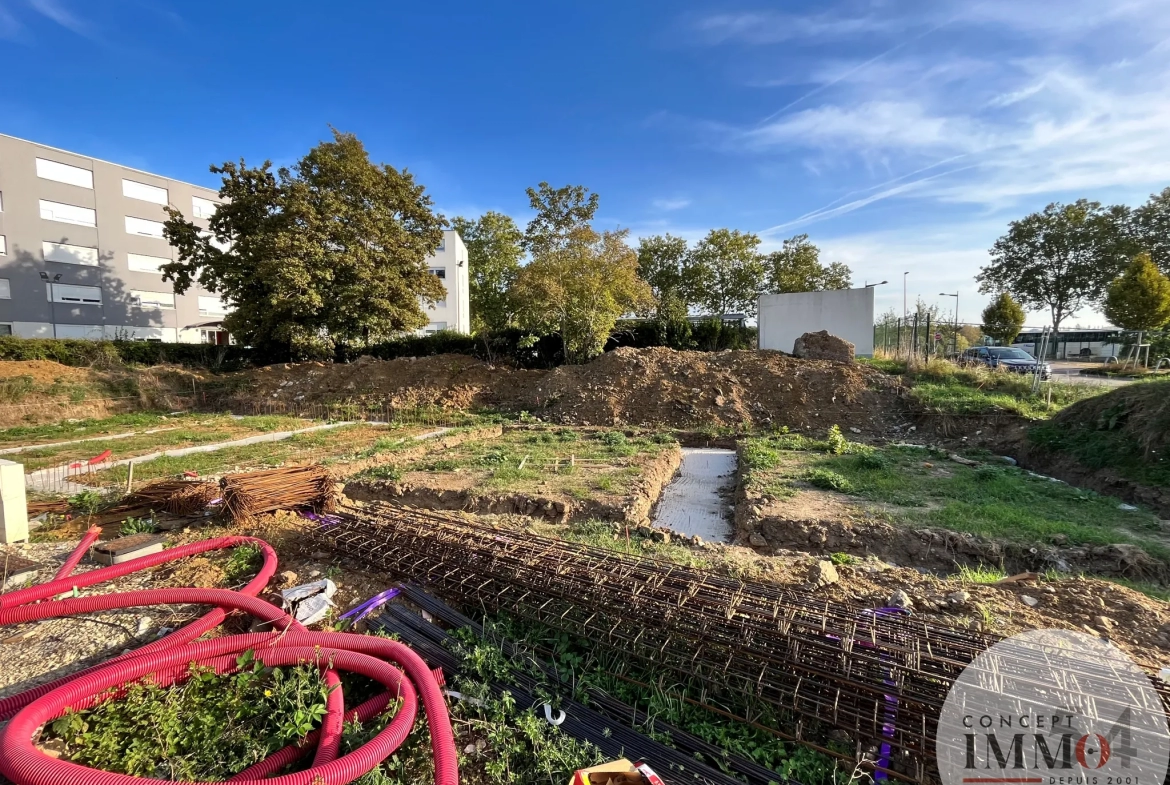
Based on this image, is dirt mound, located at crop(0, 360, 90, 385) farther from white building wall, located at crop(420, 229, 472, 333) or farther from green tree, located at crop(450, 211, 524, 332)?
white building wall, located at crop(420, 229, 472, 333)

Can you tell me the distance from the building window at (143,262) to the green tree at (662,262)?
96.9ft

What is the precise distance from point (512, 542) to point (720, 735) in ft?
7.24

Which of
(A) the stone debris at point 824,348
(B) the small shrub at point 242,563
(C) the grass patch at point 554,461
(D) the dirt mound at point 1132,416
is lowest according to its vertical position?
(C) the grass patch at point 554,461

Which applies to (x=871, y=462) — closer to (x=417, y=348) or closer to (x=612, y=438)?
(x=612, y=438)

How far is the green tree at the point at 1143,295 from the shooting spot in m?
19.4

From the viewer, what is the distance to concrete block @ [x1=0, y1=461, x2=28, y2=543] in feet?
14.9

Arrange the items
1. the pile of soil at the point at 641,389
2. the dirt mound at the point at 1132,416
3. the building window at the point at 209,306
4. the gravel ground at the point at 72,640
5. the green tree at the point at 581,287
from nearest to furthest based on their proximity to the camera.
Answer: the gravel ground at the point at 72,640 < the dirt mound at the point at 1132,416 < the pile of soil at the point at 641,389 < the green tree at the point at 581,287 < the building window at the point at 209,306

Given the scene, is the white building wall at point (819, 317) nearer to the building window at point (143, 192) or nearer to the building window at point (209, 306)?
the building window at point (209, 306)

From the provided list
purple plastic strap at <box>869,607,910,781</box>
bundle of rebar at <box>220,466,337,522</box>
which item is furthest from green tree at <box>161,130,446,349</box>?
purple plastic strap at <box>869,607,910,781</box>

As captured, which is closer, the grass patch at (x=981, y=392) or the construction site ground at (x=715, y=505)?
the construction site ground at (x=715, y=505)

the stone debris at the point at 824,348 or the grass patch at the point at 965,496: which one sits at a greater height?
the stone debris at the point at 824,348

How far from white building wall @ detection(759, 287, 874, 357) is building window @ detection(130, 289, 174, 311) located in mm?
36043
